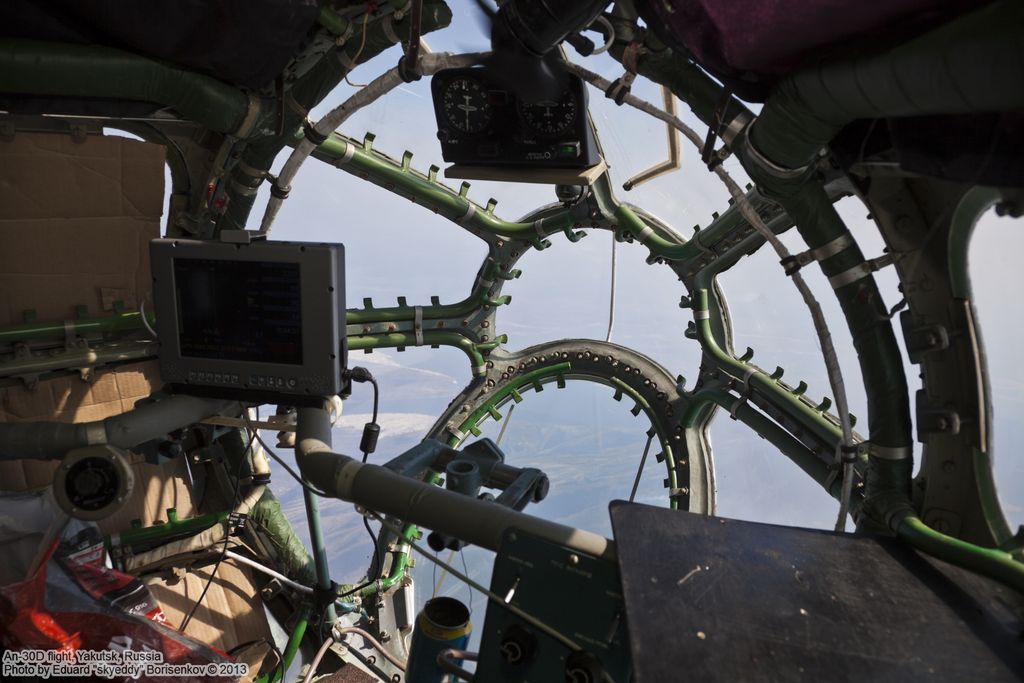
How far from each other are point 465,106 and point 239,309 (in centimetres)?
120

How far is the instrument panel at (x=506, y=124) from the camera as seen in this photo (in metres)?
2.64

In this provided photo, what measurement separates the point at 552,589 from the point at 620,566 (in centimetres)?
22

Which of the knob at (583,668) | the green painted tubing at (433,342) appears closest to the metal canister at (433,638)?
the knob at (583,668)

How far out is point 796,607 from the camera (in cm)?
132

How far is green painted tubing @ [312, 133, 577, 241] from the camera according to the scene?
182 inches

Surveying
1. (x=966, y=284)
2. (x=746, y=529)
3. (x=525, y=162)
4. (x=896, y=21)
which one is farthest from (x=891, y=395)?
(x=525, y=162)

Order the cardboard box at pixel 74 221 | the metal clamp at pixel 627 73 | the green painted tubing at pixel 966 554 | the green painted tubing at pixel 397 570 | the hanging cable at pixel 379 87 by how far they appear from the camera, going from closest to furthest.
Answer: the green painted tubing at pixel 966 554
the metal clamp at pixel 627 73
the hanging cable at pixel 379 87
the cardboard box at pixel 74 221
the green painted tubing at pixel 397 570

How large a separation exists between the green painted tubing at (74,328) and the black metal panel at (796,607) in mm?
2707

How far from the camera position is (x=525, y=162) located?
2754 mm

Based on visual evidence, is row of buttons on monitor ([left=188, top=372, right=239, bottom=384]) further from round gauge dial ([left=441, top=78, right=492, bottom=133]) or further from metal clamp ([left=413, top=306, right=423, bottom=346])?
metal clamp ([left=413, top=306, right=423, bottom=346])

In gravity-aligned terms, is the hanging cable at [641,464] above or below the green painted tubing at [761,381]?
below

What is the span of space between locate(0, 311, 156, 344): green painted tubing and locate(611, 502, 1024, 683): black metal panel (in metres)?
2.71

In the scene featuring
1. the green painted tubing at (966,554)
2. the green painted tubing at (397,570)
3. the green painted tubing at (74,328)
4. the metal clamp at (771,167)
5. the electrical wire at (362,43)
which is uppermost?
the electrical wire at (362,43)

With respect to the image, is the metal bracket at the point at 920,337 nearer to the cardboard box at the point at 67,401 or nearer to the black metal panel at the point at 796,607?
the black metal panel at the point at 796,607
